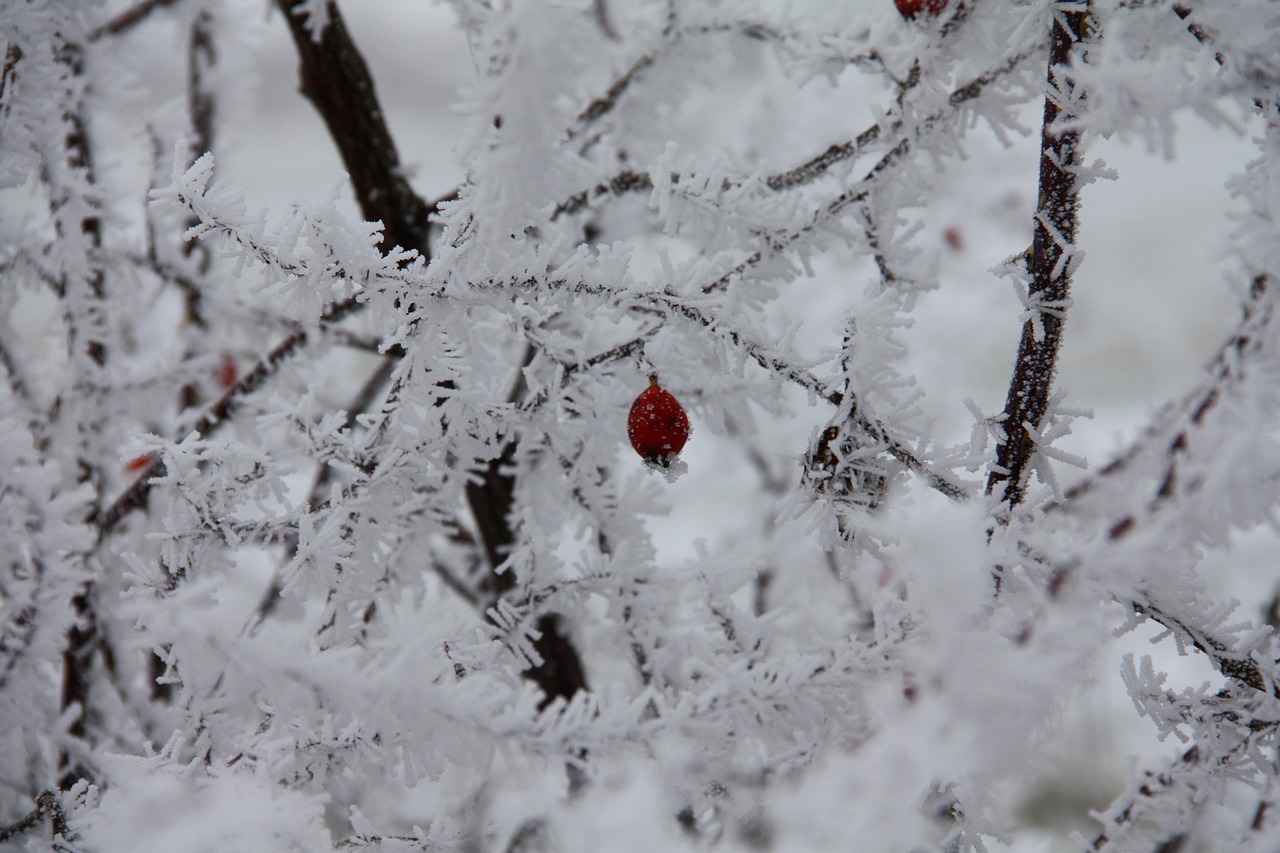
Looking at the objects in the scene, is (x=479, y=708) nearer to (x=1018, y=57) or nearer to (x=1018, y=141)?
(x=1018, y=57)

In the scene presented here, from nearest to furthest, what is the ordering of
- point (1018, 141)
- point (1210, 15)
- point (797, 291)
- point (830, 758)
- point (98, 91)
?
point (1210, 15) < point (830, 758) < point (98, 91) < point (797, 291) < point (1018, 141)

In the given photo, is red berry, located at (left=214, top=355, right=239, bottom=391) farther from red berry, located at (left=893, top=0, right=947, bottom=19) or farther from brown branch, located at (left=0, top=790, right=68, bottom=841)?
red berry, located at (left=893, top=0, right=947, bottom=19)

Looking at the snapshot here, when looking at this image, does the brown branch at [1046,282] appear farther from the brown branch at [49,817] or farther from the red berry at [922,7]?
the brown branch at [49,817]

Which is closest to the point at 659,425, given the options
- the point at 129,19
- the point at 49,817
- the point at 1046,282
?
the point at 1046,282

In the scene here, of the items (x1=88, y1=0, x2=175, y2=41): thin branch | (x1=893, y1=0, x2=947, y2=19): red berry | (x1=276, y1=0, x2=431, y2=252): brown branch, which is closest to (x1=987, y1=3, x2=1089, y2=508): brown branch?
(x1=893, y1=0, x2=947, y2=19): red berry

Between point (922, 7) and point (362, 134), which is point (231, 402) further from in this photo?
point (922, 7)

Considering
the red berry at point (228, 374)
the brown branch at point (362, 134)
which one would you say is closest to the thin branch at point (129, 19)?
the brown branch at point (362, 134)

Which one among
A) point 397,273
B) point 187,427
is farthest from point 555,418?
point 187,427
